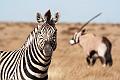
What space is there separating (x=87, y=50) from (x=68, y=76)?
594cm

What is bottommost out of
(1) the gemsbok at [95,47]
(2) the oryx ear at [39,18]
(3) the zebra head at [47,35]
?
(1) the gemsbok at [95,47]

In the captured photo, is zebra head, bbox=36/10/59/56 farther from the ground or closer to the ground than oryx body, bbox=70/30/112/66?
farther from the ground

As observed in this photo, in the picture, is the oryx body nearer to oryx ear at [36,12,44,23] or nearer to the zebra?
the zebra

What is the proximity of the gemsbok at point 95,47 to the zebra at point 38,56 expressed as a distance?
8364 millimetres

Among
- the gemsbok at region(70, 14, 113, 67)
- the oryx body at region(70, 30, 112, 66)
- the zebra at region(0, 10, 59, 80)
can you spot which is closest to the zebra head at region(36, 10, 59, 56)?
the zebra at region(0, 10, 59, 80)

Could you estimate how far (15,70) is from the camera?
6.98 metres

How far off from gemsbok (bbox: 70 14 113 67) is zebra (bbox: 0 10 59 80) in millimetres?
8364

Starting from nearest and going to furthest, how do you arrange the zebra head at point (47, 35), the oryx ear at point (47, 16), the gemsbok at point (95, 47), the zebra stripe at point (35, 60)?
the zebra head at point (47, 35), the zebra stripe at point (35, 60), the oryx ear at point (47, 16), the gemsbok at point (95, 47)

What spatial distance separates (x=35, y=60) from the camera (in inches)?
265

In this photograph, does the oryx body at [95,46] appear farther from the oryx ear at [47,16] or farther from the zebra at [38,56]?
the oryx ear at [47,16]

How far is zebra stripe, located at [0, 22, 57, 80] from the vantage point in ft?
20.8

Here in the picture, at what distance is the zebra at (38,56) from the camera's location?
632 centimetres

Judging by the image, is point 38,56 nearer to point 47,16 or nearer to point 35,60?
point 35,60

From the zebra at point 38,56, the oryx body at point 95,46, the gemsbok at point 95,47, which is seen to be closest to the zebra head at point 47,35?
the zebra at point 38,56
